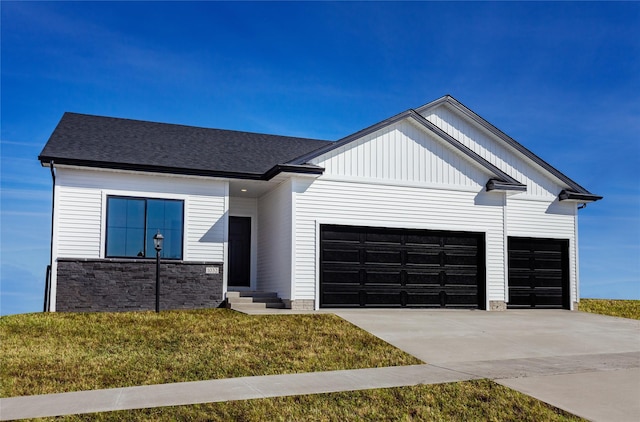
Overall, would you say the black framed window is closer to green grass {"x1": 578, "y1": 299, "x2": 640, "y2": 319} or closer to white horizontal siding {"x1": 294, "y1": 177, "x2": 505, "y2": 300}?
white horizontal siding {"x1": 294, "y1": 177, "x2": 505, "y2": 300}

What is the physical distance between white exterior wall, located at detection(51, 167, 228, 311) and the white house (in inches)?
1.2

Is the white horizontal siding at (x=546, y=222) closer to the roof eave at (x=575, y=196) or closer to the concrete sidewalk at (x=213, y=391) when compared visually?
the roof eave at (x=575, y=196)

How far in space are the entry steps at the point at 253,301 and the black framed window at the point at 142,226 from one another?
206cm

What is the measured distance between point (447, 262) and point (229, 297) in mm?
6811

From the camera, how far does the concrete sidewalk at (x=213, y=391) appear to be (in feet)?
25.8

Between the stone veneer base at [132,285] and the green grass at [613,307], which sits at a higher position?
the stone veneer base at [132,285]

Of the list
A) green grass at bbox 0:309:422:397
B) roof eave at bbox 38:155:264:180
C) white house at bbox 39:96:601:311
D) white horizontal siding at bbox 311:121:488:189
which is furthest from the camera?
white horizontal siding at bbox 311:121:488:189

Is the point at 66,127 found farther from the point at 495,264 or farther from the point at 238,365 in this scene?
the point at 495,264

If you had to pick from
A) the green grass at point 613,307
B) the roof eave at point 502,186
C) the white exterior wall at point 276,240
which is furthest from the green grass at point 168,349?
the green grass at point 613,307

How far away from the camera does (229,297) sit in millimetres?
18219

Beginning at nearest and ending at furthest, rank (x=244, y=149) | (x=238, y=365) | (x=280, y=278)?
1. (x=238, y=365)
2. (x=280, y=278)
3. (x=244, y=149)

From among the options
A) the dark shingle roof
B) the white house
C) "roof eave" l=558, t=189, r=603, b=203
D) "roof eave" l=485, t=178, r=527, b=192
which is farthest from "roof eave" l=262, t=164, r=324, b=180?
"roof eave" l=558, t=189, r=603, b=203

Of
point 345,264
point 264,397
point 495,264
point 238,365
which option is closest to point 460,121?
point 495,264

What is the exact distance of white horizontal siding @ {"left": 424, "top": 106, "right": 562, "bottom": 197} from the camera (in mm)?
21312
